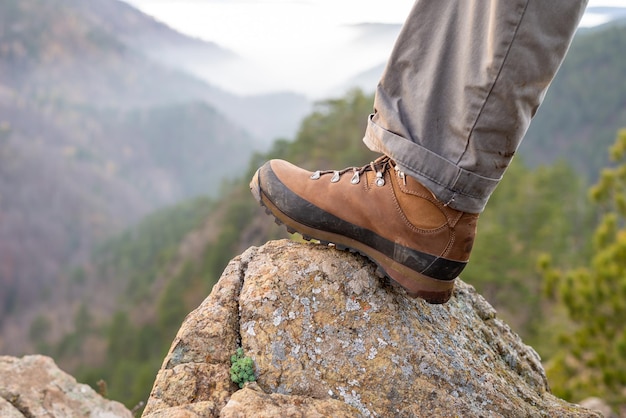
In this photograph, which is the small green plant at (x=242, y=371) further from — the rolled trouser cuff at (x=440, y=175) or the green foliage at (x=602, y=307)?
the green foliage at (x=602, y=307)

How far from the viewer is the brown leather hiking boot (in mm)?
1815

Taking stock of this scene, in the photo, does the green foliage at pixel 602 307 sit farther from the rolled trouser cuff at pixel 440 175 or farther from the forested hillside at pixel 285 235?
the rolled trouser cuff at pixel 440 175

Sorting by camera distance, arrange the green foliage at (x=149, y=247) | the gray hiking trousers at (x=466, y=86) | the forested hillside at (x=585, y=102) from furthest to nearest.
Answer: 1. the forested hillside at (x=585, y=102)
2. the green foliage at (x=149, y=247)
3. the gray hiking trousers at (x=466, y=86)

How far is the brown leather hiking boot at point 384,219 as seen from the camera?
1815 millimetres

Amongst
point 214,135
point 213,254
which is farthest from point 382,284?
point 214,135

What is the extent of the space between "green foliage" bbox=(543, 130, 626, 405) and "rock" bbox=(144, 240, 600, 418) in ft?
15.7

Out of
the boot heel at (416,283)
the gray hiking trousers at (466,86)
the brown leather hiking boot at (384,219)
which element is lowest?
the boot heel at (416,283)

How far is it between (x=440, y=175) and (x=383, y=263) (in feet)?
1.52

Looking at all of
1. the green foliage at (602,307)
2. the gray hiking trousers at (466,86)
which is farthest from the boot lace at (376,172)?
the green foliage at (602,307)

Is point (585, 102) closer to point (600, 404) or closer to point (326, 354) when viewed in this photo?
point (600, 404)

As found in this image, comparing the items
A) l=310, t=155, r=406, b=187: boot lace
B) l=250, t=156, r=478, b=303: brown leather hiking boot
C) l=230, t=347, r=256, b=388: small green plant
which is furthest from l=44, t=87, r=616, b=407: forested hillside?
l=230, t=347, r=256, b=388: small green plant

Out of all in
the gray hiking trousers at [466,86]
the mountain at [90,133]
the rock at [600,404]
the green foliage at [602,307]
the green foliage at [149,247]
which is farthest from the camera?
the mountain at [90,133]

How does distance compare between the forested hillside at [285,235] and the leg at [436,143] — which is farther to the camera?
the forested hillside at [285,235]

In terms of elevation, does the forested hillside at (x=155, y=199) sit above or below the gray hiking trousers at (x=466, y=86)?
below
